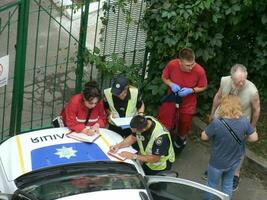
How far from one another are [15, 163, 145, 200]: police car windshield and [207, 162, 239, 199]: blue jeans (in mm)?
1124

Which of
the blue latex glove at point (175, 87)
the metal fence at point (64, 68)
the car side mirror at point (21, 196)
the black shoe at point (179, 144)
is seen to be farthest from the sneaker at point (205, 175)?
the car side mirror at point (21, 196)

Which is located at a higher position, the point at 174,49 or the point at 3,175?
the point at 174,49

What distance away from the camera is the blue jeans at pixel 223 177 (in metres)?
6.24

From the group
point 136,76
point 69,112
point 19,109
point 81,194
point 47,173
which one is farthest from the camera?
point 136,76

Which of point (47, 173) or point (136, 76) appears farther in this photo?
point (136, 76)

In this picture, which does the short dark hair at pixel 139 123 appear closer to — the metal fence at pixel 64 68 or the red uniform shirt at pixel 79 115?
the red uniform shirt at pixel 79 115

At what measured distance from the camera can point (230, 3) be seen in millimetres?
7645

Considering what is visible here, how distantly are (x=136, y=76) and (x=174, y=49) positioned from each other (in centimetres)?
71

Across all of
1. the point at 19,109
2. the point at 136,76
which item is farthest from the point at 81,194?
the point at 136,76

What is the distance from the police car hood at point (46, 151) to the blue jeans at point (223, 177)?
97cm

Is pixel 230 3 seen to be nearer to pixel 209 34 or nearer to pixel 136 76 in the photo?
pixel 209 34

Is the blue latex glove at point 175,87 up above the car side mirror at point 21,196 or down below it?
above

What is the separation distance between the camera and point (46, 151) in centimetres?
576

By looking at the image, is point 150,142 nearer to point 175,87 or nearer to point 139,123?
point 139,123
